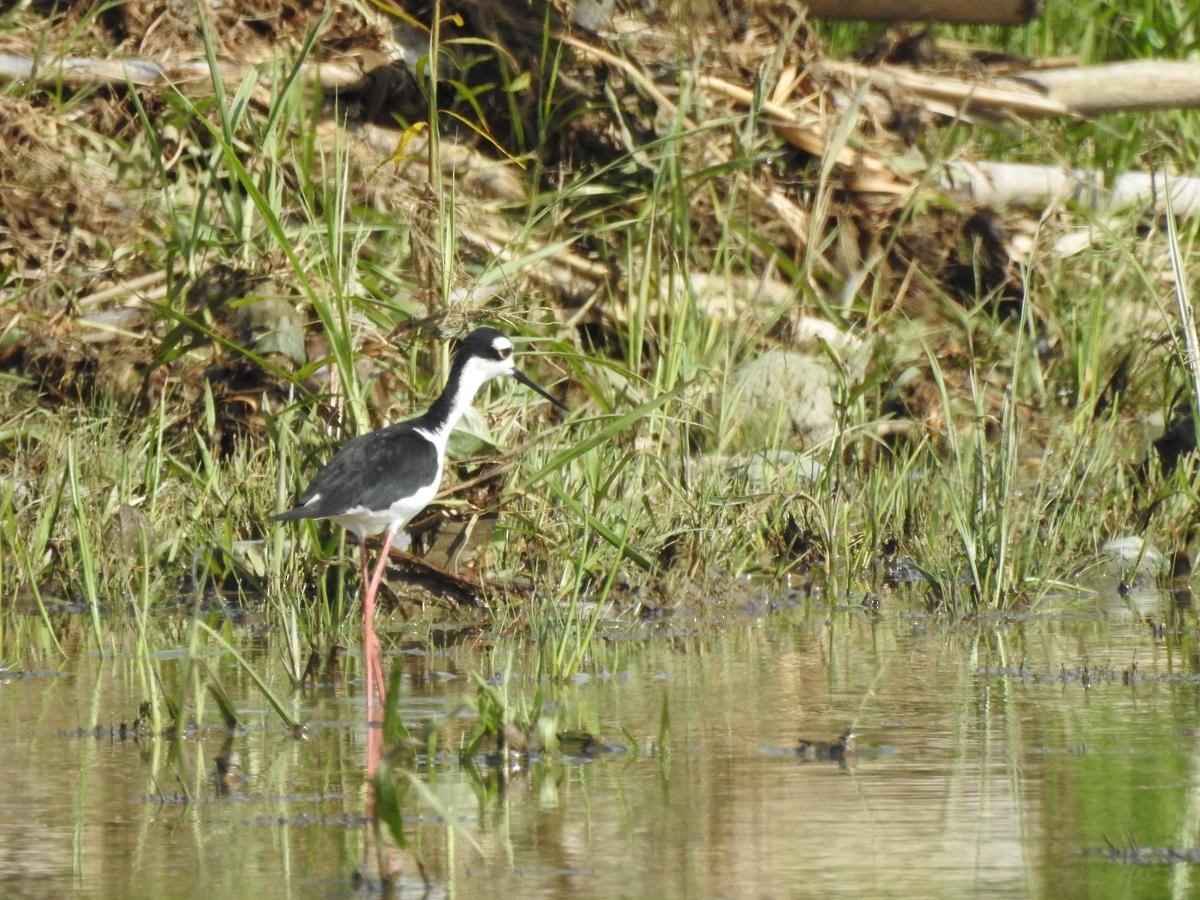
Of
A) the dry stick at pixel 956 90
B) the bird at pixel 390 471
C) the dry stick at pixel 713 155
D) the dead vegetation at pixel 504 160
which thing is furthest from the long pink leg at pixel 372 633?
the dry stick at pixel 956 90

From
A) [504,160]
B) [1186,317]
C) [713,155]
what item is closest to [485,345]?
[1186,317]

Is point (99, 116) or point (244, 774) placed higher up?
point (99, 116)

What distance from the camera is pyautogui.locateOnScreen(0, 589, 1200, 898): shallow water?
3.59 m

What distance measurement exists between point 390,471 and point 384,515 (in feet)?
0.54

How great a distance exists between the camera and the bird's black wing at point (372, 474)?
6.10 metres

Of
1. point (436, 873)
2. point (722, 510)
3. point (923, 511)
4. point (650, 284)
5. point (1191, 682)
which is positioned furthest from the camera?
point (650, 284)

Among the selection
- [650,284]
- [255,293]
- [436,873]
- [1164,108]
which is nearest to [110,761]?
[436,873]

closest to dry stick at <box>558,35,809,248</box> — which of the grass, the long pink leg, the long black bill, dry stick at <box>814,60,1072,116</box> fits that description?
the grass

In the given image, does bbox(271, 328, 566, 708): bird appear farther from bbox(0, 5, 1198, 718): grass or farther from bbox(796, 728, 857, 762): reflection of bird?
bbox(796, 728, 857, 762): reflection of bird

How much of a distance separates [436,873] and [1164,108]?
859 centimetres

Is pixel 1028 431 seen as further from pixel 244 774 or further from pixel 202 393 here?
pixel 244 774

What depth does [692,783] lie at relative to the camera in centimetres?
430

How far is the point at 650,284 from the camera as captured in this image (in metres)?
9.63

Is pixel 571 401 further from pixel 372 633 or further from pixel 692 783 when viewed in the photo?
pixel 692 783
